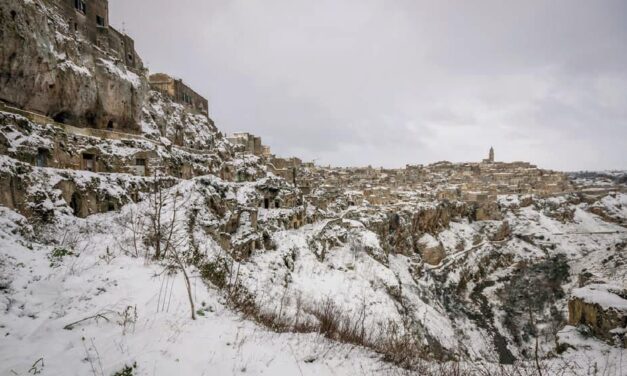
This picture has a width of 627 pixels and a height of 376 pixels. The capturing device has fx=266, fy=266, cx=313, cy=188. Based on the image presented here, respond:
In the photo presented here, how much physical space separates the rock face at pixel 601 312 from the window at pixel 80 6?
1602 inches

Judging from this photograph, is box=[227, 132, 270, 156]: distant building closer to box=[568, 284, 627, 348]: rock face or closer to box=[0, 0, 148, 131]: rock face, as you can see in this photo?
box=[0, 0, 148, 131]: rock face

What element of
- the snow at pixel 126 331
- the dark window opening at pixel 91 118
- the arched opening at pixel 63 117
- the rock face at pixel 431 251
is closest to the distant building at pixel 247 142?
the dark window opening at pixel 91 118

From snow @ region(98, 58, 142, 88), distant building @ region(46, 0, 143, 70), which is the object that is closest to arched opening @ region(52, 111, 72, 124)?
snow @ region(98, 58, 142, 88)

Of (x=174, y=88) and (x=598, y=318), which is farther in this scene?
(x=174, y=88)

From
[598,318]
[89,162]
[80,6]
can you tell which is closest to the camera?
[598,318]

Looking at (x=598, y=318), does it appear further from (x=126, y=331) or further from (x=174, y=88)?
(x=174, y=88)

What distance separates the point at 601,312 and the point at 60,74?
111 feet

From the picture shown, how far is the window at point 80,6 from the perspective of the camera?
76.4 feet

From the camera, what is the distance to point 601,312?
37.0ft

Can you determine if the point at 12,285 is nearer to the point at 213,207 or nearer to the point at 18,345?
the point at 18,345

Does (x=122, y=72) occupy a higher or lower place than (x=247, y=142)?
higher

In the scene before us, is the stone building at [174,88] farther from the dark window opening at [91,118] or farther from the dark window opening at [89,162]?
the dark window opening at [89,162]

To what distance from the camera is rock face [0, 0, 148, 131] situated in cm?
1548

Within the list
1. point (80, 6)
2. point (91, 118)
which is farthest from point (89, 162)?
point (80, 6)
